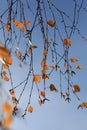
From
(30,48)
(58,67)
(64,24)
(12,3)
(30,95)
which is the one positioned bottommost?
(30,95)

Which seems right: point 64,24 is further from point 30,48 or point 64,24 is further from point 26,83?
point 26,83

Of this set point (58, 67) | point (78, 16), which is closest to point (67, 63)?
point (58, 67)

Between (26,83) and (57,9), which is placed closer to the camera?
(26,83)

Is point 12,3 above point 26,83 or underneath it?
above

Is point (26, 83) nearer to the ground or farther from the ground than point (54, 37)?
nearer to the ground

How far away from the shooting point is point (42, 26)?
4672 millimetres

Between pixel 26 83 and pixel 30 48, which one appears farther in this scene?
pixel 30 48

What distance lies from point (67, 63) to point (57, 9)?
0.93 metres

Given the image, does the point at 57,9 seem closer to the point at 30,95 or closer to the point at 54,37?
the point at 54,37

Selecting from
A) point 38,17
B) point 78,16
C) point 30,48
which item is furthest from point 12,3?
point 78,16

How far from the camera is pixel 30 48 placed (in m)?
4.91

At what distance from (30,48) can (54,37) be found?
1.53 feet

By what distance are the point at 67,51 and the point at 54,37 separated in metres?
0.32

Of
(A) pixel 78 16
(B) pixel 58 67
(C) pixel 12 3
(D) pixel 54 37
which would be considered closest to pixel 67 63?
(B) pixel 58 67
